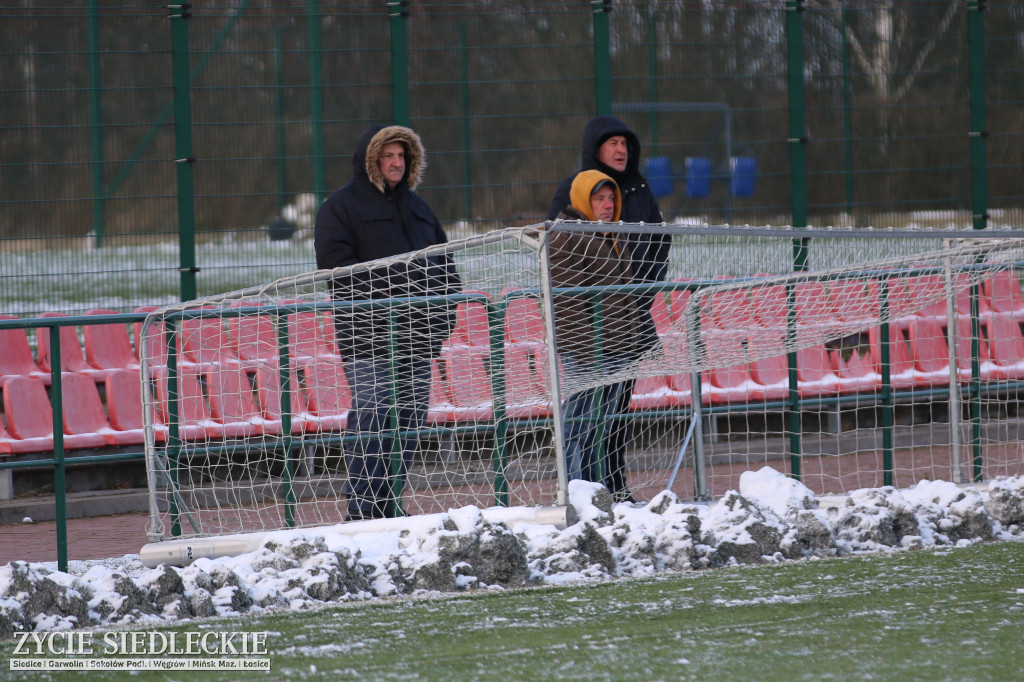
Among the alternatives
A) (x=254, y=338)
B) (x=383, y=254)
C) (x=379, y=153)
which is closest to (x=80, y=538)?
(x=254, y=338)

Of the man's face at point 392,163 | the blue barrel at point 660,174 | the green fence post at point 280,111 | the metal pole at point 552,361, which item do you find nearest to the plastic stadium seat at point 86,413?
the green fence post at point 280,111

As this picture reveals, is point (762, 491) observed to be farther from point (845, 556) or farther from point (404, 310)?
point (404, 310)

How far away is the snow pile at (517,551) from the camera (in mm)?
4387

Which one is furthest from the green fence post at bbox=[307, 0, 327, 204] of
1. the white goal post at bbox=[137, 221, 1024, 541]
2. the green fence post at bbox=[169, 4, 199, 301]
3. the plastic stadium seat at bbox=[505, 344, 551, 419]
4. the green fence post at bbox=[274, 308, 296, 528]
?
the plastic stadium seat at bbox=[505, 344, 551, 419]

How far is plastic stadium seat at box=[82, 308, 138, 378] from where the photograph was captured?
794 centimetres

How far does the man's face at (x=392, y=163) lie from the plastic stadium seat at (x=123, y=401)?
229cm

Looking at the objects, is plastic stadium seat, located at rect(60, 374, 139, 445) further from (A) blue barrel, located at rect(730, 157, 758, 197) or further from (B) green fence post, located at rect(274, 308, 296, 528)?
(A) blue barrel, located at rect(730, 157, 758, 197)

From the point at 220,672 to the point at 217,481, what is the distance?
256 cm

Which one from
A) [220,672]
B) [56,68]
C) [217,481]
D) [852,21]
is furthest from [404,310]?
[852,21]

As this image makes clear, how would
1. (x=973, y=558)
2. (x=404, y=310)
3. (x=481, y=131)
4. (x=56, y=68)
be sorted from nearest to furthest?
1. (x=973, y=558)
2. (x=404, y=310)
3. (x=56, y=68)
4. (x=481, y=131)

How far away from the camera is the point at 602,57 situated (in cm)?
770

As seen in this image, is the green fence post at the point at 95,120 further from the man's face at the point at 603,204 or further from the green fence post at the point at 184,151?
the man's face at the point at 603,204

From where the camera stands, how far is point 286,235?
7.84 metres

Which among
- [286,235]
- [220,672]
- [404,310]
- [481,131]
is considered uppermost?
[481,131]
